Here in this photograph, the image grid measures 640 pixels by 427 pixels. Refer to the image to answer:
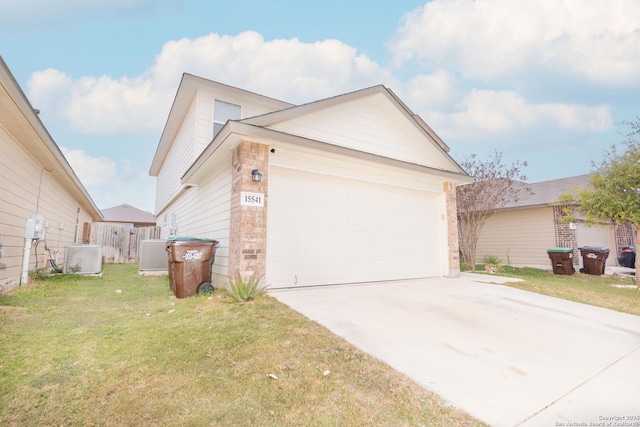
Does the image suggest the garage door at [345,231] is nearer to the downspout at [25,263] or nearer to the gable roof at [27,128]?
the gable roof at [27,128]

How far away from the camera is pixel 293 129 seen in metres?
6.07

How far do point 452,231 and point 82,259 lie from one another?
1096cm

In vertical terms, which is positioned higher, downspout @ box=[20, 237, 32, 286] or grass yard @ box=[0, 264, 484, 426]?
downspout @ box=[20, 237, 32, 286]

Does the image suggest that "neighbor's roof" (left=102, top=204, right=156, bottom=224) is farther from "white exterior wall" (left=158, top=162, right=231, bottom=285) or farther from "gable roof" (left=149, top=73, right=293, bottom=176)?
"white exterior wall" (left=158, top=162, right=231, bottom=285)

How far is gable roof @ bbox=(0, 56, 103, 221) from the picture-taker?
3.92 m

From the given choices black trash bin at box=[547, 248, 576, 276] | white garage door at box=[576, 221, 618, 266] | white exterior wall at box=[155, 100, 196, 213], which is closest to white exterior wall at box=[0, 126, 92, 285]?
white exterior wall at box=[155, 100, 196, 213]

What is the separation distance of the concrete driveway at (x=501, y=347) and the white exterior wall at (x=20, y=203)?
205 inches

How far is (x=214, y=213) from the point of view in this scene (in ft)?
22.1

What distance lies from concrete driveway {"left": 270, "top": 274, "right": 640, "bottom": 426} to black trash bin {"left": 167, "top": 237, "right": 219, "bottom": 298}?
140 centimetres

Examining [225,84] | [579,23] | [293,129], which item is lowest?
[293,129]

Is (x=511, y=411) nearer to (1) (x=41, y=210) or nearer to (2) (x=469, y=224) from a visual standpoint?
(1) (x=41, y=210)

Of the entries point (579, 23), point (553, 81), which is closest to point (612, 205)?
point (579, 23)

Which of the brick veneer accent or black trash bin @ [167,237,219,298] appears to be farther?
the brick veneer accent

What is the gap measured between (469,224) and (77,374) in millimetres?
13149
